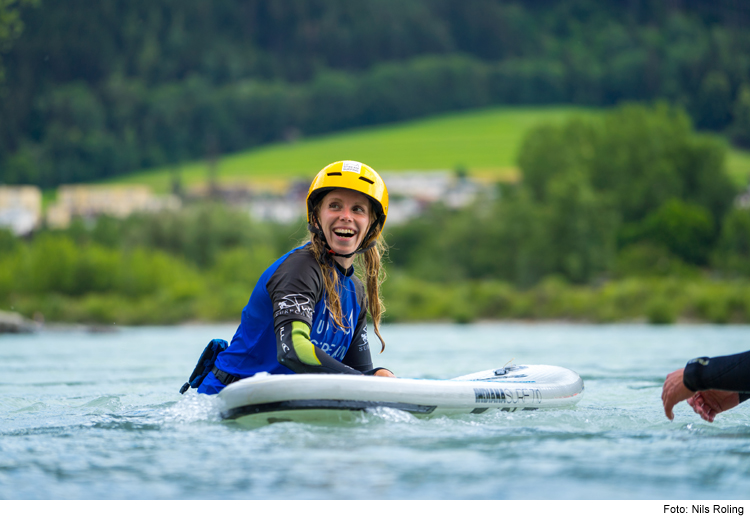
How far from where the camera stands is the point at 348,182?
4613 millimetres

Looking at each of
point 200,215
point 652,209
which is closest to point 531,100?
point 652,209

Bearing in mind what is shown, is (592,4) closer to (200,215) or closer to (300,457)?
(200,215)

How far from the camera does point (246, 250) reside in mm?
37750

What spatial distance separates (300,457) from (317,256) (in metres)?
1.19

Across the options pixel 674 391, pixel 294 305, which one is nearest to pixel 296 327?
pixel 294 305

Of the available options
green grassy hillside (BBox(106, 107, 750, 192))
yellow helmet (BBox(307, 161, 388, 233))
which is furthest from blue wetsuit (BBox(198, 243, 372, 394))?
green grassy hillside (BBox(106, 107, 750, 192))

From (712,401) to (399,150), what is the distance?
272 feet

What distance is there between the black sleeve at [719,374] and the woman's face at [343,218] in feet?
5.63

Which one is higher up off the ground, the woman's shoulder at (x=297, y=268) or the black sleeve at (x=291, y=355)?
the woman's shoulder at (x=297, y=268)

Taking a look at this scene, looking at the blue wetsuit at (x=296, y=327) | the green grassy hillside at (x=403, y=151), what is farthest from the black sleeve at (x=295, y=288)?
the green grassy hillside at (x=403, y=151)

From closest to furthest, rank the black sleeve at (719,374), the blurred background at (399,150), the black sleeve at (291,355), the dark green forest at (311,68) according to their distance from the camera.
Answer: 1. the black sleeve at (719,374)
2. the black sleeve at (291,355)
3. the blurred background at (399,150)
4. the dark green forest at (311,68)

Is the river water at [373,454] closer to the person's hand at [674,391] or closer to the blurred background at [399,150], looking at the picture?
the person's hand at [674,391]

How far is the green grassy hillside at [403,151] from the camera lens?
82.4 meters

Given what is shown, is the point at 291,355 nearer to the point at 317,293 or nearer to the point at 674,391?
the point at 317,293
